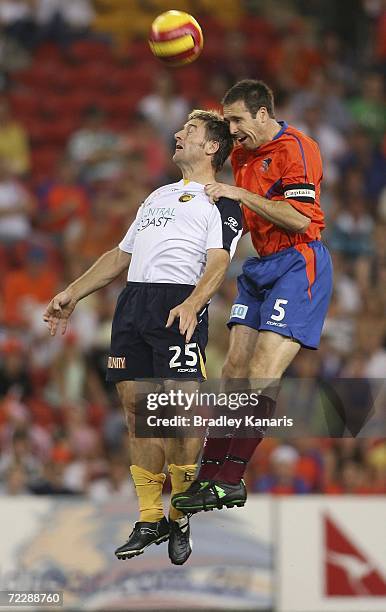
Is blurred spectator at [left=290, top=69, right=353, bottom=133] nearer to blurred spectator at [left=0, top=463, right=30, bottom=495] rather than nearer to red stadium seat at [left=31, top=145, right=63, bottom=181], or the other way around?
red stadium seat at [left=31, top=145, right=63, bottom=181]

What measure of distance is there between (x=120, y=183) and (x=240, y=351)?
7.81 metres

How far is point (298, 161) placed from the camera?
721 centimetres

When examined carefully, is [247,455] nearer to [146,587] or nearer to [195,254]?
[195,254]

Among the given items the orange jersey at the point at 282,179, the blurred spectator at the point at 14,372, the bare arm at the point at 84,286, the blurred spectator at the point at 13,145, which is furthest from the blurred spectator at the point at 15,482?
the orange jersey at the point at 282,179

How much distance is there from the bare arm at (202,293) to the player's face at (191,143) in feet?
1.90

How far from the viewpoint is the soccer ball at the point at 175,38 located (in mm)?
7379

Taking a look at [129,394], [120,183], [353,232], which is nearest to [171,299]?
[129,394]

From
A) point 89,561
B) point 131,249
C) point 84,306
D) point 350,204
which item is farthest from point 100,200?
point 131,249

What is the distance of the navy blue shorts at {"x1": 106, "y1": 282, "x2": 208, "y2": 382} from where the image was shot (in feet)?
23.5

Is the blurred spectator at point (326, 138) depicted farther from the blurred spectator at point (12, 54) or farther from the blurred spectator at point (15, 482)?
the blurred spectator at point (15, 482)

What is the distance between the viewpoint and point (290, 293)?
287 inches

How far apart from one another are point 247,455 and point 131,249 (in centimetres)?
144

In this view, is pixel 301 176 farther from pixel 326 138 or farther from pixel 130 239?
pixel 326 138

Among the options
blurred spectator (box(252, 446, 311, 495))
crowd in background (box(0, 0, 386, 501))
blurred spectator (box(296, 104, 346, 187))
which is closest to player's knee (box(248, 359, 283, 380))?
crowd in background (box(0, 0, 386, 501))
